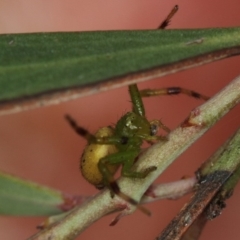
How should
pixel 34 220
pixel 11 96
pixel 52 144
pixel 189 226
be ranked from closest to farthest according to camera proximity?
pixel 11 96 → pixel 189 226 → pixel 34 220 → pixel 52 144

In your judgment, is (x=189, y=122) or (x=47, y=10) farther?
(x=47, y=10)

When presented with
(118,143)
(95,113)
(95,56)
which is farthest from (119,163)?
(95,113)

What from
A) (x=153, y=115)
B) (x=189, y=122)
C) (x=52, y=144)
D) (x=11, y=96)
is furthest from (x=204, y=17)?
(x=11, y=96)

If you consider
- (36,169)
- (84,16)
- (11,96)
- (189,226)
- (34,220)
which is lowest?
(189,226)

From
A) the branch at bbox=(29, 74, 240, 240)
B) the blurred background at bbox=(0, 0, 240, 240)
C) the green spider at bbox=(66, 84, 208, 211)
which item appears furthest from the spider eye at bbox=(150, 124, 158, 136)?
the blurred background at bbox=(0, 0, 240, 240)

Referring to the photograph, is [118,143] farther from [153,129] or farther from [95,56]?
[95,56]

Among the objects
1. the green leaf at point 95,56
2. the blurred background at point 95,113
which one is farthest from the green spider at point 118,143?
the blurred background at point 95,113

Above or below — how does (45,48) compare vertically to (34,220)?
below

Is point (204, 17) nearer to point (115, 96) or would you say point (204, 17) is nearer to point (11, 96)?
point (115, 96)
